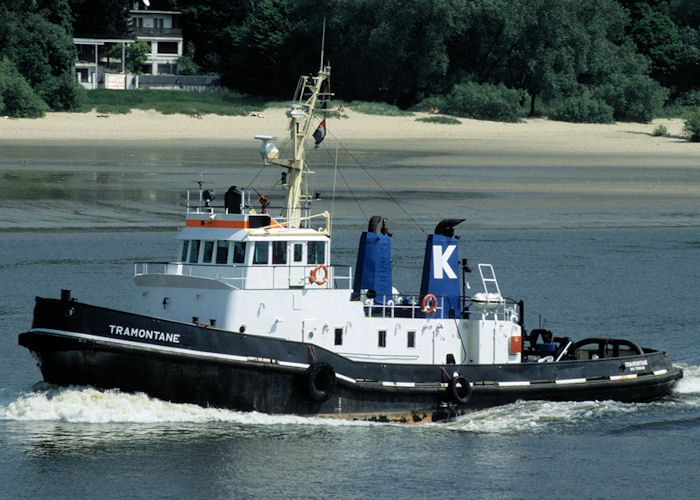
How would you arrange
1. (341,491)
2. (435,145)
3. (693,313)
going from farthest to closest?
1. (435,145)
2. (693,313)
3. (341,491)

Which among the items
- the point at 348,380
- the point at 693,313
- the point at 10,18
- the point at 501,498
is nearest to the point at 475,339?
the point at 348,380

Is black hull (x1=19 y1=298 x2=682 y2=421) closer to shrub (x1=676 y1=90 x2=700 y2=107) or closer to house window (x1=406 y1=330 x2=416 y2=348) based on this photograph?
house window (x1=406 y1=330 x2=416 y2=348)

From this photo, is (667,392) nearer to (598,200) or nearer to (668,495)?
(668,495)

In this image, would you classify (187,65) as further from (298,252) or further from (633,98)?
(298,252)

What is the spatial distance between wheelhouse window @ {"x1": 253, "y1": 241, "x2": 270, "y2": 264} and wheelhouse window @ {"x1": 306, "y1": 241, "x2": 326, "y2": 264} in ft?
2.61

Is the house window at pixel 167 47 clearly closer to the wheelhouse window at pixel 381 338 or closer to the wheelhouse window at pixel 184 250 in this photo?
the wheelhouse window at pixel 184 250

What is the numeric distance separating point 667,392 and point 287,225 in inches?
354

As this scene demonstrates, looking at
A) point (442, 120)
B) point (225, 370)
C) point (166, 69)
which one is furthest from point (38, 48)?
point (225, 370)

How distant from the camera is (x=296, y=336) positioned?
69.9 feet

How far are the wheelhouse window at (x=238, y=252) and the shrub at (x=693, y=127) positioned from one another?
55.7 metres

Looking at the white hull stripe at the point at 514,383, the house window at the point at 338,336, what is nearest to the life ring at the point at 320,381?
the house window at the point at 338,336

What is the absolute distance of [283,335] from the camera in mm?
21188

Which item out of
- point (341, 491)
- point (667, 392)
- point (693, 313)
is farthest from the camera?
point (693, 313)

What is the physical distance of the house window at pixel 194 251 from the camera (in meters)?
21.6
